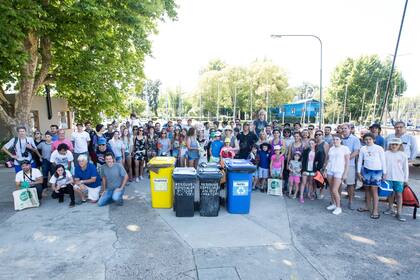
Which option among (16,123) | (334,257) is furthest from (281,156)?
(16,123)

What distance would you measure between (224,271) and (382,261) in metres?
2.39

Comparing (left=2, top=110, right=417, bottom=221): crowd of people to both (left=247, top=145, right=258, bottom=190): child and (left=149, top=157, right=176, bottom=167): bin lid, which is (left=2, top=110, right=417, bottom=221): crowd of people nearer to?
(left=247, top=145, right=258, bottom=190): child

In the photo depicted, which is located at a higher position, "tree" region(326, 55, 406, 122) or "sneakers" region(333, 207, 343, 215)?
"tree" region(326, 55, 406, 122)

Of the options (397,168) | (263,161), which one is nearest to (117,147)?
(263,161)

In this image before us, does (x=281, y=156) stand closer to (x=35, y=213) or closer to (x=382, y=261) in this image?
(x=382, y=261)

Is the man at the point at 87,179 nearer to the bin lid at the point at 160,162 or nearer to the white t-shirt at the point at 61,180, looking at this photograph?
the white t-shirt at the point at 61,180

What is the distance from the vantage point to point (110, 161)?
6.21 m

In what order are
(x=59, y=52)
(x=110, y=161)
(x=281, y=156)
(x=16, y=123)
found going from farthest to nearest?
(x=59, y=52), (x=16, y=123), (x=281, y=156), (x=110, y=161)

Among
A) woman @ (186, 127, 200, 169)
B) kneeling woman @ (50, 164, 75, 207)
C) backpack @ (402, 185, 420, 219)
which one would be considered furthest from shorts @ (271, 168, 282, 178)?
kneeling woman @ (50, 164, 75, 207)

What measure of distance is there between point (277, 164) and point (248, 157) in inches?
38.2

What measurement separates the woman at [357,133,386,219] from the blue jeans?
535 centimetres

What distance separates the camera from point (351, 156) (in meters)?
6.29

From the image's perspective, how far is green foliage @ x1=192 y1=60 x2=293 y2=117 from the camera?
40.3 m

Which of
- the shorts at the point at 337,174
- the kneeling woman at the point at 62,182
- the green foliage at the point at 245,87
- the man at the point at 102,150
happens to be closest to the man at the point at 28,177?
the kneeling woman at the point at 62,182
